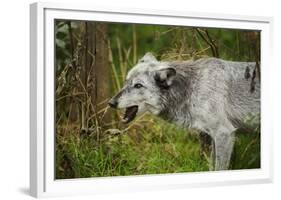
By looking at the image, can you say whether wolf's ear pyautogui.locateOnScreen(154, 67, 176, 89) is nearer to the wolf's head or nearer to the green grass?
the wolf's head

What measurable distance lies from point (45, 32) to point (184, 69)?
121 centimetres

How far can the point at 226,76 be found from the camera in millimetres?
5945

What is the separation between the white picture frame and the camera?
5133 mm

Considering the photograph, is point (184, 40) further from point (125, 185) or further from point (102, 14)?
point (125, 185)

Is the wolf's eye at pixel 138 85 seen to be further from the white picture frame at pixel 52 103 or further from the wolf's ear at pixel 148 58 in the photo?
the white picture frame at pixel 52 103

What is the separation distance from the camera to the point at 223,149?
5.93 m

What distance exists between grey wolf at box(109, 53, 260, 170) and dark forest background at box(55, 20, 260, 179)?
2.5 inches

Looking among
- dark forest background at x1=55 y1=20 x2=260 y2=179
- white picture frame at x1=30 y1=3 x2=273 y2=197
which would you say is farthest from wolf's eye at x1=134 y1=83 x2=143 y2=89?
white picture frame at x1=30 y1=3 x2=273 y2=197

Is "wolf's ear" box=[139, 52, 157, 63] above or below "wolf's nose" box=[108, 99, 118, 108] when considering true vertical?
above

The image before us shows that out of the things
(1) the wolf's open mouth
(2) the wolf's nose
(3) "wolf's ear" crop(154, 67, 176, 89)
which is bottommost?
(1) the wolf's open mouth

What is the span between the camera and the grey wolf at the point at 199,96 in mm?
5586

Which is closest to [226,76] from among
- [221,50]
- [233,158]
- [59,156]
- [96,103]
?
[221,50]

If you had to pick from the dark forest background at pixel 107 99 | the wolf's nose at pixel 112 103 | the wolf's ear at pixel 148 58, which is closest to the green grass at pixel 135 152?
the dark forest background at pixel 107 99

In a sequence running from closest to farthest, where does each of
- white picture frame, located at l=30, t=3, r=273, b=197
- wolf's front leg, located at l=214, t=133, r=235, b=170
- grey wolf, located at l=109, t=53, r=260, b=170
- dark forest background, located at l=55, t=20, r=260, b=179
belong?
white picture frame, located at l=30, t=3, r=273, b=197 → dark forest background, located at l=55, t=20, r=260, b=179 → grey wolf, located at l=109, t=53, r=260, b=170 → wolf's front leg, located at l=214, t=133, r=235, b=170
